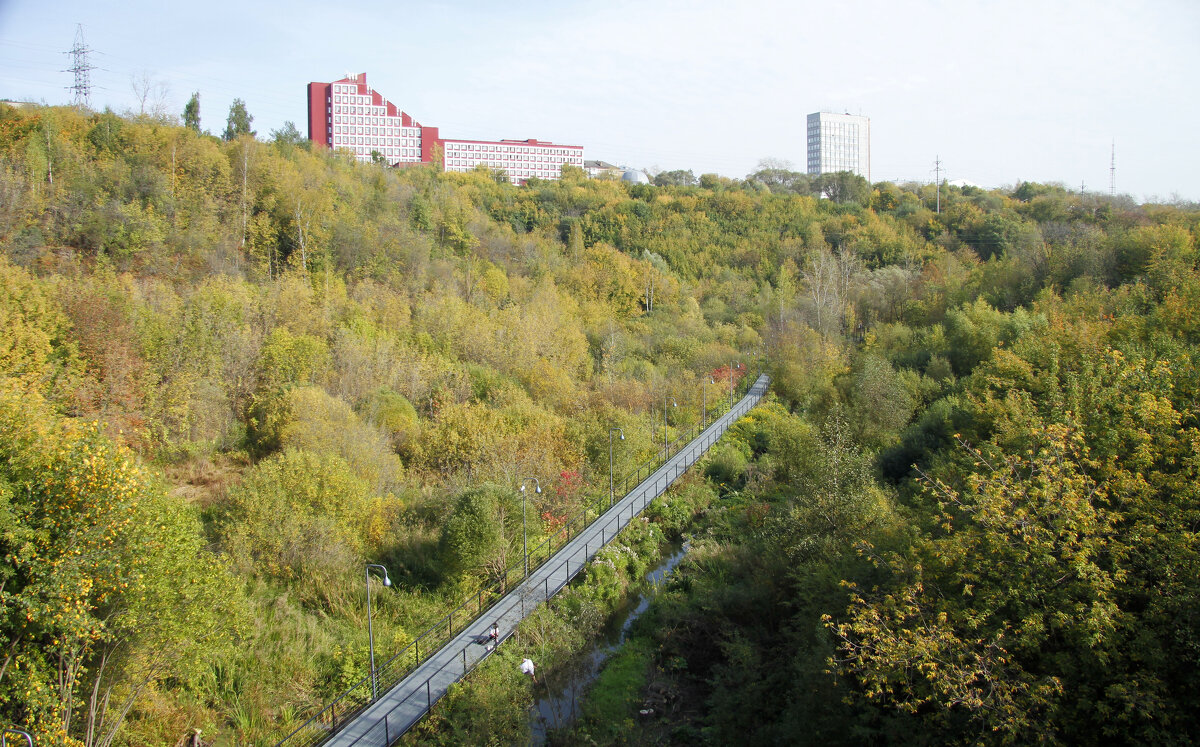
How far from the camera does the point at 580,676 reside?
17.2m

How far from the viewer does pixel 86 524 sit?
1201 centimetres

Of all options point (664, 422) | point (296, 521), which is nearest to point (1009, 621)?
point (296, 521)

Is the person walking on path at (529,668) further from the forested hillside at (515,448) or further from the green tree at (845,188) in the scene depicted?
the green tree at (845,188)

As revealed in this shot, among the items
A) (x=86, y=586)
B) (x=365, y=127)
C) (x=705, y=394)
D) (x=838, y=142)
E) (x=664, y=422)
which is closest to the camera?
(x=86, y=586)

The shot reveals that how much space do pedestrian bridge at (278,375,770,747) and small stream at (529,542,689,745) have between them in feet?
5.65

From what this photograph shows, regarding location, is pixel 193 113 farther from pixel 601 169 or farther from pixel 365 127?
pixel 601 169

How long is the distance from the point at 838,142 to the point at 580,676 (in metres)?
121

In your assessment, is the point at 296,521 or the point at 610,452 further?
the point at 610,452

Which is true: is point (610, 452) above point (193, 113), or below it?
below

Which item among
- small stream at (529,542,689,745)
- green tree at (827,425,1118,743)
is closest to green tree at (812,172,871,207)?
small stream at (529,542,689,745)

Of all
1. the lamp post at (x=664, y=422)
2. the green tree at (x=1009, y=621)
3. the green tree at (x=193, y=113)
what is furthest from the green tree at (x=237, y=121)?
the green tree at (x=1009, y=621)

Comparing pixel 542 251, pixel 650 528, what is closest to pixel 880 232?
pixel 542 251

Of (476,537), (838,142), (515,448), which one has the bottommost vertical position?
(476,537)

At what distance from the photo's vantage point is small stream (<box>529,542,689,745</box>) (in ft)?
51.3
